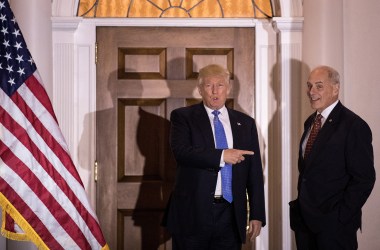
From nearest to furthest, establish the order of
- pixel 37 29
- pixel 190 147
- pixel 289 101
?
pixel 190 147, pixel 37 29, pixel 289 101

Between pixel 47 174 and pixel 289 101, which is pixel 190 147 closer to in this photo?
pixel 47 174

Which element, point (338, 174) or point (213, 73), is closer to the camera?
point (338, 174)

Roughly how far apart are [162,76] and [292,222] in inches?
67.1

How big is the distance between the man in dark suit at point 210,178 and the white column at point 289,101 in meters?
1.00

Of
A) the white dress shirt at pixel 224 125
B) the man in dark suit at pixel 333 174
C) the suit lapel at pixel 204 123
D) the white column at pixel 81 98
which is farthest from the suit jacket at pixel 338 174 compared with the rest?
the white column at pixel 81 98

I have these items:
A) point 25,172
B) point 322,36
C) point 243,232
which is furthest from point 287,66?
point 25,172

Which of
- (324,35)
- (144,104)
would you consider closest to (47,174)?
(144,104)

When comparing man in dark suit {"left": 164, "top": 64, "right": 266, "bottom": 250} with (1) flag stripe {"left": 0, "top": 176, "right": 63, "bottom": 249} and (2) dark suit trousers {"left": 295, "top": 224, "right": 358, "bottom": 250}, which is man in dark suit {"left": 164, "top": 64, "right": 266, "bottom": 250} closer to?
(2) dark suit trousers {"left": 295, "top": 224, "right": 358, "bottom": 250}

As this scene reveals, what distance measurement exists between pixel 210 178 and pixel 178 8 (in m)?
1.81

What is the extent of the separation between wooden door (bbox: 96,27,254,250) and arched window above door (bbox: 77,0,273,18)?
136 millimetres

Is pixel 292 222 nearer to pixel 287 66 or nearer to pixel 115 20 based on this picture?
pixel 287 66

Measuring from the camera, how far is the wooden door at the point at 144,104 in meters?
4.46

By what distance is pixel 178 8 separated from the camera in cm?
456

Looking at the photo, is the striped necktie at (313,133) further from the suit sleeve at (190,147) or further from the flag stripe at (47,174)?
the flag stripe at (47,174)
